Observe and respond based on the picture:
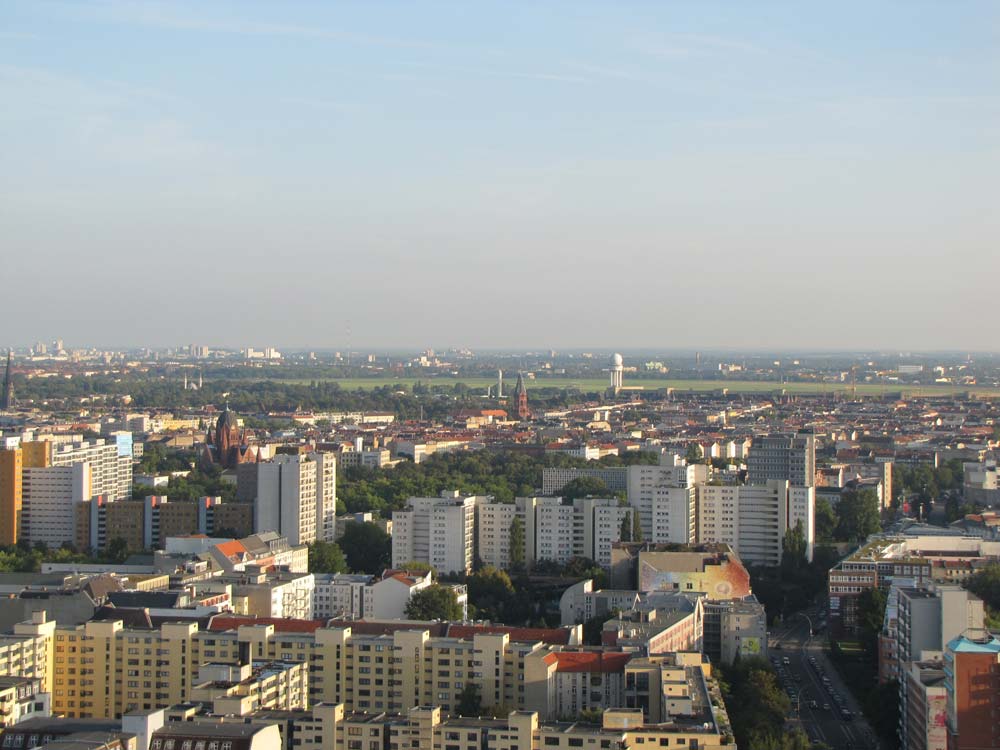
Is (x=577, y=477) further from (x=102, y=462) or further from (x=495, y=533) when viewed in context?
(x=102, y=462)

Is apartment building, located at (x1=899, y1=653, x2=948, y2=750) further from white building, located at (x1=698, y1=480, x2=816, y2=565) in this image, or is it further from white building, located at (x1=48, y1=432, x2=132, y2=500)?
white building, located at (x1=48, y1=432, x2=132, y2=500)

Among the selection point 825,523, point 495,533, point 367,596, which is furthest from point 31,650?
point 825,523

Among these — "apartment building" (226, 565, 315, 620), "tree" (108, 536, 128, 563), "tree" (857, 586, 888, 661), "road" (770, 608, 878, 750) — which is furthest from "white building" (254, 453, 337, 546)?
"tree" (857, 586, 888, 661)

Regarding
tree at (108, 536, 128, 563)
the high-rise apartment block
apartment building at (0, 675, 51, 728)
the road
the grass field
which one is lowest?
the road

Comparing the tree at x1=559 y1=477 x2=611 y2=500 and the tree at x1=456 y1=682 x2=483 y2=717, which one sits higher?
the tree at x1=559 y1=477 x2=611 y2=500

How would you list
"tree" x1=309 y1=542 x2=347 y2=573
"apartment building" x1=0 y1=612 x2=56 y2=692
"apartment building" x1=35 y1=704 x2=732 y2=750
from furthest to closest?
1. "tree" x1=309 y1=542 x2=347 y2=573
2. "apartment building" x1=0 y1=612 x2=56 y2=692
3. "apartment building" x1=35 y1=704 x2=732 y2=750

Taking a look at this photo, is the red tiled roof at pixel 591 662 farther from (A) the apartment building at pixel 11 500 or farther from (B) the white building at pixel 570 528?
(A) the apartment building at pixel 11 500

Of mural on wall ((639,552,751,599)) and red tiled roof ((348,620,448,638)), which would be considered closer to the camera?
red tiled roof ((348,620,448,638))
